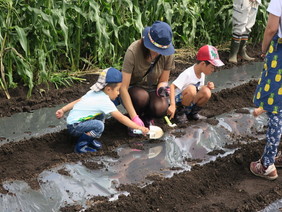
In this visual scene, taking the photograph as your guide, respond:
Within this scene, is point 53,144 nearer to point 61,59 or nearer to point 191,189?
point 191,189

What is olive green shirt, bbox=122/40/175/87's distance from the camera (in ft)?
13.5

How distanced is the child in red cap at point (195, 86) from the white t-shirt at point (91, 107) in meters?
0.69

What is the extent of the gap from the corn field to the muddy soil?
46cm

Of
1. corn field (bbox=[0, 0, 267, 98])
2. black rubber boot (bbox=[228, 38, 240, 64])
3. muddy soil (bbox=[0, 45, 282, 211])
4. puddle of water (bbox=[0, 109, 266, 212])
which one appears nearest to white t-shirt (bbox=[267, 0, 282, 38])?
muddy soil (bbox=[0, 45, 282, 211])

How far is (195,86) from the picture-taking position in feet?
15.3

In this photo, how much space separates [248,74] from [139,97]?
2502mm

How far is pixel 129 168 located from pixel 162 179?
313 mm

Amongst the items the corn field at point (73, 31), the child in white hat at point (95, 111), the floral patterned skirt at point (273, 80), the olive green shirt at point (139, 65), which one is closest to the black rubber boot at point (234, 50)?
the corn field at point (73, 31)

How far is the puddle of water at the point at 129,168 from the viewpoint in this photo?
315 centimetres

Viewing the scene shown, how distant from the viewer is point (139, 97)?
4285 millimetres

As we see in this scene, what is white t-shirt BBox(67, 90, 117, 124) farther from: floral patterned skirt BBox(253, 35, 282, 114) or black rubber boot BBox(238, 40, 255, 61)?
black rubber boot BBox(238, 40, 255, 61)

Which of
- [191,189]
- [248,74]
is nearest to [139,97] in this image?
[191,189]

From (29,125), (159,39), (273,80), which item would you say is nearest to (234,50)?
(159,39)

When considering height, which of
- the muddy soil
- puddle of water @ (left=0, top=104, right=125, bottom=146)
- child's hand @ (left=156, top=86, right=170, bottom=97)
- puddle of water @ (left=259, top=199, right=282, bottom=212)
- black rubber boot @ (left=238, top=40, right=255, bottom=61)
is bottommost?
black rubber boot @ (left=238, top=40, right=255, bottom=61)
